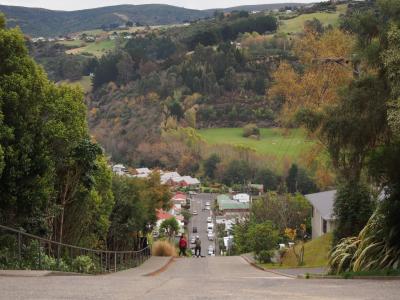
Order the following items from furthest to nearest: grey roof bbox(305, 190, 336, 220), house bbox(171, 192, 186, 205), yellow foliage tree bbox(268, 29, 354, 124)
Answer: house bbox(171, 192, 186, 205), grey roof bbox(305, 190, 336, 220), yellow foliage tree bbox(268, 29, 354, 124)

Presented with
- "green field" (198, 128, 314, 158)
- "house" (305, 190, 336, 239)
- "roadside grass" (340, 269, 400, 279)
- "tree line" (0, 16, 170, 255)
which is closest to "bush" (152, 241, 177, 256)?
"house" (305, 190, 336, 239)

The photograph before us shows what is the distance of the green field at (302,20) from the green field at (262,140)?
40.9 m

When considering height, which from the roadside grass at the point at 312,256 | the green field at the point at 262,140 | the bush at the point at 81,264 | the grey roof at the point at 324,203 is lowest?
the bush at the point at 81,264

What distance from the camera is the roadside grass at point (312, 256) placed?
111 feet

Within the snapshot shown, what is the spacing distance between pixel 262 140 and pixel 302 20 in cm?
5639

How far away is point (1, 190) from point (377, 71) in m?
11.4

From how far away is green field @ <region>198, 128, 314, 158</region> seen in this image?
118938mm

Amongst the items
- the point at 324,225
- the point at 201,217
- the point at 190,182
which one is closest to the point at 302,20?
the point at 190,182

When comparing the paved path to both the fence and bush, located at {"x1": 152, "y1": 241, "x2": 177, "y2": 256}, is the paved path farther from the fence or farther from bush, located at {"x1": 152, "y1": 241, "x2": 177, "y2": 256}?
bush, located at {"x1": 152, "y1": 241, "x2": 177, "y2": 256}

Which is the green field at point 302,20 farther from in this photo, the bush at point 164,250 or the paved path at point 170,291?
the paved path at point 170,291

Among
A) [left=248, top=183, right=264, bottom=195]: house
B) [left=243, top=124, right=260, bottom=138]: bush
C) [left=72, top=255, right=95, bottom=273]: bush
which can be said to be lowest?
[left=72, top=255, right=95, bottom=273]: bush

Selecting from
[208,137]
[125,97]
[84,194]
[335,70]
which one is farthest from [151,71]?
[84,194]

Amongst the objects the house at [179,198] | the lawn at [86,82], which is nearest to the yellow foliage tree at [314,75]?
the house at [179,198]

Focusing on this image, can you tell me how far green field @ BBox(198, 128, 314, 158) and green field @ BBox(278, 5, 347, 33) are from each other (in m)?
40.9
